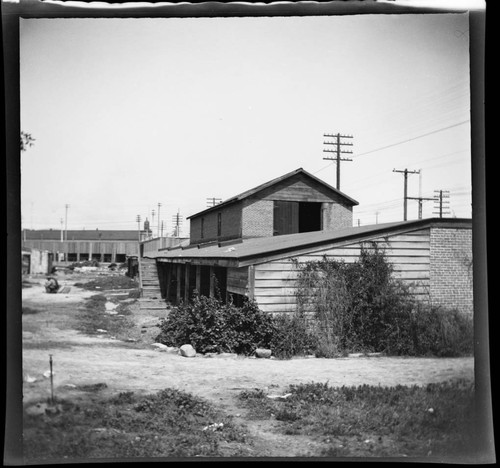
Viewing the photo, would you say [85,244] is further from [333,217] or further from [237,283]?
[333,217]

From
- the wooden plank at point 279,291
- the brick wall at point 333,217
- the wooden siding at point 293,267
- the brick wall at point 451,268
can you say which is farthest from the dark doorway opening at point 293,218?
the brick wall at point 451,268

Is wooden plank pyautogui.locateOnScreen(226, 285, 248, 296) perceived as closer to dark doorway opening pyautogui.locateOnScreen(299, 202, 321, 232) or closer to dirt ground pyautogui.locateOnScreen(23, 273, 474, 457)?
dirt ground pyautogui.locateOnScreen(23, 273, 474, 457)

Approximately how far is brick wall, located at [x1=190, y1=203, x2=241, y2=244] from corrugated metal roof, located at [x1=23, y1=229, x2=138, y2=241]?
8.52 meters

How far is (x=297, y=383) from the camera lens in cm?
768

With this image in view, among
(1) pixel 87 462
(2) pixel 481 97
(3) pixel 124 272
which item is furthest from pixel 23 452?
(2) pixel 481 97

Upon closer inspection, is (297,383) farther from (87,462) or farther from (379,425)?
(87,462)

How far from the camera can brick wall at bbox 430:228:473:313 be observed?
24.8 ft

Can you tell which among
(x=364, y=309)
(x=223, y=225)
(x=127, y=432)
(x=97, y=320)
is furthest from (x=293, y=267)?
(x=223, y=225)

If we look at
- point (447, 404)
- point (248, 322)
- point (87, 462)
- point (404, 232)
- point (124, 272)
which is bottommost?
→ point (87, 462)

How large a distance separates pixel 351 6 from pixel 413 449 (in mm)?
6244

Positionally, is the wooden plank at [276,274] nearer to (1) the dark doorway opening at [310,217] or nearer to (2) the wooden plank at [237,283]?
(2) the wooden plank at [237,283]

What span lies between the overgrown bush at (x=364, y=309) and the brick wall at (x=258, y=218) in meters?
7.83

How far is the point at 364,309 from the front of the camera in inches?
424

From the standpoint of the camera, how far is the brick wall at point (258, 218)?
18.8 m
